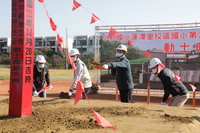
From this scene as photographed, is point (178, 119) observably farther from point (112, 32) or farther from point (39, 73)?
point (112, 32)

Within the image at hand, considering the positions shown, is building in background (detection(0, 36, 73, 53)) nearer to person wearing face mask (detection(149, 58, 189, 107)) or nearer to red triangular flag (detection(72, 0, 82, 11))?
red triangular flag (detection(72, 0, 82, 11))

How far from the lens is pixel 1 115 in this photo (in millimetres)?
3240

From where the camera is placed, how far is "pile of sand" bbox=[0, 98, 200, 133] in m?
2.52

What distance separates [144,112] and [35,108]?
1655 mm

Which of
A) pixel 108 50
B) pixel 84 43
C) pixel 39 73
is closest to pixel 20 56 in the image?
pixel 39 73

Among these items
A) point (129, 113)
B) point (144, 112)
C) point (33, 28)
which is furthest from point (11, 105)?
point (144, 112)

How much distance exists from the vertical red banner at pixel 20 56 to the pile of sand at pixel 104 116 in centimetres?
22

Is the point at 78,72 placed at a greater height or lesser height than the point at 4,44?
lesser

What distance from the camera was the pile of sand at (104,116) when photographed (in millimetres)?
2521

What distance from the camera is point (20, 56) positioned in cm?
303

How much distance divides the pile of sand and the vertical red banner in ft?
0.74

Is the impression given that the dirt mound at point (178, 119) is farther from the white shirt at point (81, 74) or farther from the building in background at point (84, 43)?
the building in background at point (84, 43)

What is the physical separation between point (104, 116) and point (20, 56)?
4.38ft

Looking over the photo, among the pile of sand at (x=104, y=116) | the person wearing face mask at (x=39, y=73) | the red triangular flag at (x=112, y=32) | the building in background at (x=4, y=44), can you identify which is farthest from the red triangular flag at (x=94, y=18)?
the building in background at (x=4, y=44)
